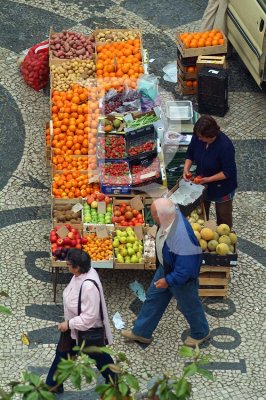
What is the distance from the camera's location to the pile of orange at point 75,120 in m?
10.7

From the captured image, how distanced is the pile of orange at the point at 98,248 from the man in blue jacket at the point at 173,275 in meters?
0.84

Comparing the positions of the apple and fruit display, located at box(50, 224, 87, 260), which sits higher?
the apple

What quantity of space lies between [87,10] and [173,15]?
4.58 ft

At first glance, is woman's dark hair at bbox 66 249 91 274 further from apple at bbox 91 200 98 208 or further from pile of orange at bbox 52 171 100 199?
pile of orange at bbox 52 171 100 199

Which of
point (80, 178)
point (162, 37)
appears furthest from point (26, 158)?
point (162, 37)

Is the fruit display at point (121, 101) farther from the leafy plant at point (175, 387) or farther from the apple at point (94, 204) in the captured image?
the leafy plant at point (175, 387)

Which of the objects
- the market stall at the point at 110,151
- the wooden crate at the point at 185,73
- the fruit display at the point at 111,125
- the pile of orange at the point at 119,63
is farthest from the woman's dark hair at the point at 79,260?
the wooden crate at the point at 185,73

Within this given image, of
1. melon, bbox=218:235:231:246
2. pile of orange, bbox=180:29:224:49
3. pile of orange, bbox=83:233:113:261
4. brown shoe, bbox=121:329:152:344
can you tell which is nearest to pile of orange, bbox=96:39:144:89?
pile of orange, bbox=180:29:224:49

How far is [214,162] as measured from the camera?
942 cm

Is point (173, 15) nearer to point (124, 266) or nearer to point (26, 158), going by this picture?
point (26, 158)

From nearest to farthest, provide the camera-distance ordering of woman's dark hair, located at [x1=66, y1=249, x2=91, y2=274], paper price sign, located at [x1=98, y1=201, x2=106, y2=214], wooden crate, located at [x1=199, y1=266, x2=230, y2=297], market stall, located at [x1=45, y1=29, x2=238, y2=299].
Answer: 1. woman's dark hair, located at [x1=66, y1=249, x2=91, y2=274]
2. wooden crate, located at [x1=199, y1=266, x2=230, y2=297]
3. market stall, located at [x1=45, y1=29, x2=238, y2=299]
4. paper price sign, located at [x1=98, y1=201, x2=106, y2=214]

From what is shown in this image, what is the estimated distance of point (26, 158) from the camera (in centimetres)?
1159

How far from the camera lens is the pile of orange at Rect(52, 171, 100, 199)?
10.1 m

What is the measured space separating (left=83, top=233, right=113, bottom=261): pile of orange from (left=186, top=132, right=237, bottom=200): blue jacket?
4.03 ft
